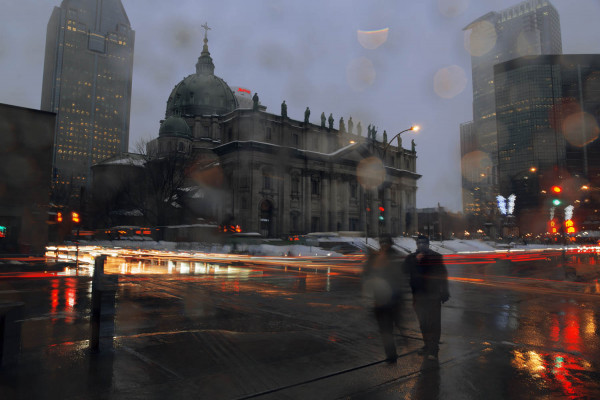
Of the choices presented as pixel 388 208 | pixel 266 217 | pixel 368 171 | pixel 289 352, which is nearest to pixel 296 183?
pixel 266 217

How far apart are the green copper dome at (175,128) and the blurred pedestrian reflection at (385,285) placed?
7397 cm

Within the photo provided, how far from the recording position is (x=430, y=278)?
6324 millimetres

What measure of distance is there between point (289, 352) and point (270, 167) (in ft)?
204

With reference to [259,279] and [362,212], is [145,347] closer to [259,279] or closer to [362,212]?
[259,279]

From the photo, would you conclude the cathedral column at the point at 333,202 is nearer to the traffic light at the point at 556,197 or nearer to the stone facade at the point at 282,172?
the stone facade at the point at 282,172

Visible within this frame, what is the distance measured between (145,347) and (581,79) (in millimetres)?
172928

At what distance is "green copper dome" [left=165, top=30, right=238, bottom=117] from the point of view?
85188 mm

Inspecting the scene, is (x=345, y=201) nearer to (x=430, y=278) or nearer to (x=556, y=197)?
(x=556, y=197)

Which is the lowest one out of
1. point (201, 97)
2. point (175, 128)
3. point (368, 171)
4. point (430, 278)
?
point (430, 278)

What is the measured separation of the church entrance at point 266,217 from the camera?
221ft

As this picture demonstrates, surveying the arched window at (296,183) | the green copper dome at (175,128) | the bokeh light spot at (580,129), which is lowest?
the arched window at (296,183)

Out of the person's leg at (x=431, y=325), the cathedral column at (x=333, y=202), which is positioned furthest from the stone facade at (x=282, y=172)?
the person's leg at (x=431, y=325)

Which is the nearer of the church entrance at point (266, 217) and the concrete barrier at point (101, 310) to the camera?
the concrete barrier at point (101, 310)

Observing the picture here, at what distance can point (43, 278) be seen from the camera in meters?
15.6
